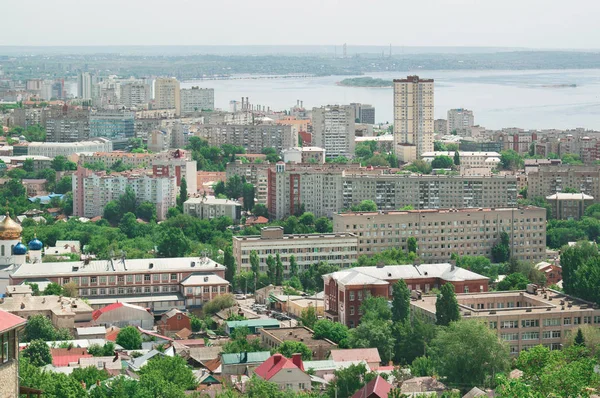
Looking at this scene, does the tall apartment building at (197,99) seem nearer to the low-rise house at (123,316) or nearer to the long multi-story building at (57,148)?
the long multi-story building at (57,148)

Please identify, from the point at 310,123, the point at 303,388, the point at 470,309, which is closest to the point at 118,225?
the point at 470,309

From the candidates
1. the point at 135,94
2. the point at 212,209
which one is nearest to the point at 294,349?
the point at 212,209

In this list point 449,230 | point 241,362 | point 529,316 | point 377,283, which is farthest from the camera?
point 449,230

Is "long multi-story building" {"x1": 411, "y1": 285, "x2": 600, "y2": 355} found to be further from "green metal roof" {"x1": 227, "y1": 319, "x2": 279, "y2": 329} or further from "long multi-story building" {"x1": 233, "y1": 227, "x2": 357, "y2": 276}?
"long multi-story building" {"x1": 233, "y1": 227, "x2": 357, "y2": 276}

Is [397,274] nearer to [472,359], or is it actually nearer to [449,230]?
[472,359]

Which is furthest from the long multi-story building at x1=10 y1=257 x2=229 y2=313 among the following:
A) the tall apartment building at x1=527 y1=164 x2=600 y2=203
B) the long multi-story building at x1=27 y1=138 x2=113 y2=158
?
the long multi-story building at x1=27 y1=138 x2=113 y2=158
